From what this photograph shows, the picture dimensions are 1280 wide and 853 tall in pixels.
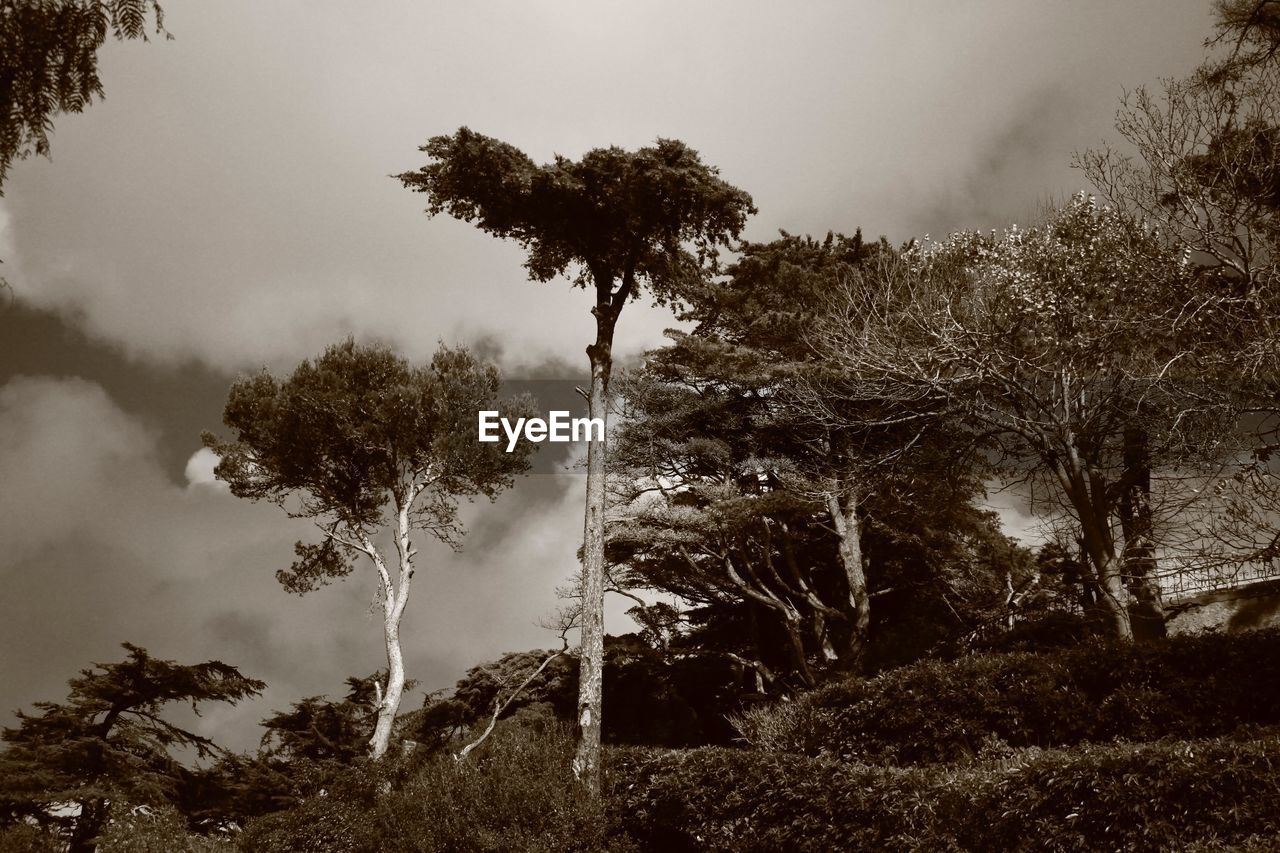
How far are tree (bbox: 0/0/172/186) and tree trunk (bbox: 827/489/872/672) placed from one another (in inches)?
594

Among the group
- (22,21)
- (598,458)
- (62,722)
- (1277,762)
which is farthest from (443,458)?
(1277,762)

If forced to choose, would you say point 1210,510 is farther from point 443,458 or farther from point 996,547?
point 443,458

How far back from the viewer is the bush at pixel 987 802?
5570mm

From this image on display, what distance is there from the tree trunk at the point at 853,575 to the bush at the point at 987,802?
7789 millimetres

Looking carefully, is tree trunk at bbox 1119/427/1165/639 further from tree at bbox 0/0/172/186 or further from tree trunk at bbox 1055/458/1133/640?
tree at bbox 0/0/172/186

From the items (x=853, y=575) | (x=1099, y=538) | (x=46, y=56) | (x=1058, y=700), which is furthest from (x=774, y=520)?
(x=46, y=56)

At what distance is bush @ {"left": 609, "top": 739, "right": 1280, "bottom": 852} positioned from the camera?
5570mm

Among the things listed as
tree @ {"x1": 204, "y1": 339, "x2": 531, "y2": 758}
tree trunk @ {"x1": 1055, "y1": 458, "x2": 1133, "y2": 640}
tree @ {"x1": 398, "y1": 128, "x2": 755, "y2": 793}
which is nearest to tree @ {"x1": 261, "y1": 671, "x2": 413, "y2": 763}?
tree @ {"x1": 204, "y1": 339, "x2": 531, "y2": 758}

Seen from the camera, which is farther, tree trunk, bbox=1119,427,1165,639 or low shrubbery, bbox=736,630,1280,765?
tree trunk, bbox=1119,427,1165,639

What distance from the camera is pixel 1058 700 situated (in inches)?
370

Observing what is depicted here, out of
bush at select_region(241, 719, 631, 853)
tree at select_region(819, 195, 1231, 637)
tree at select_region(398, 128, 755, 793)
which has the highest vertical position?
tree at select_region(398, 128, 755, 793)

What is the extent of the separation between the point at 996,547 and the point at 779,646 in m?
6.42

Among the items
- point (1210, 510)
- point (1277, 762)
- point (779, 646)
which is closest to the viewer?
point (1277, 762)

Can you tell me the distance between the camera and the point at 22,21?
4.38 metres
